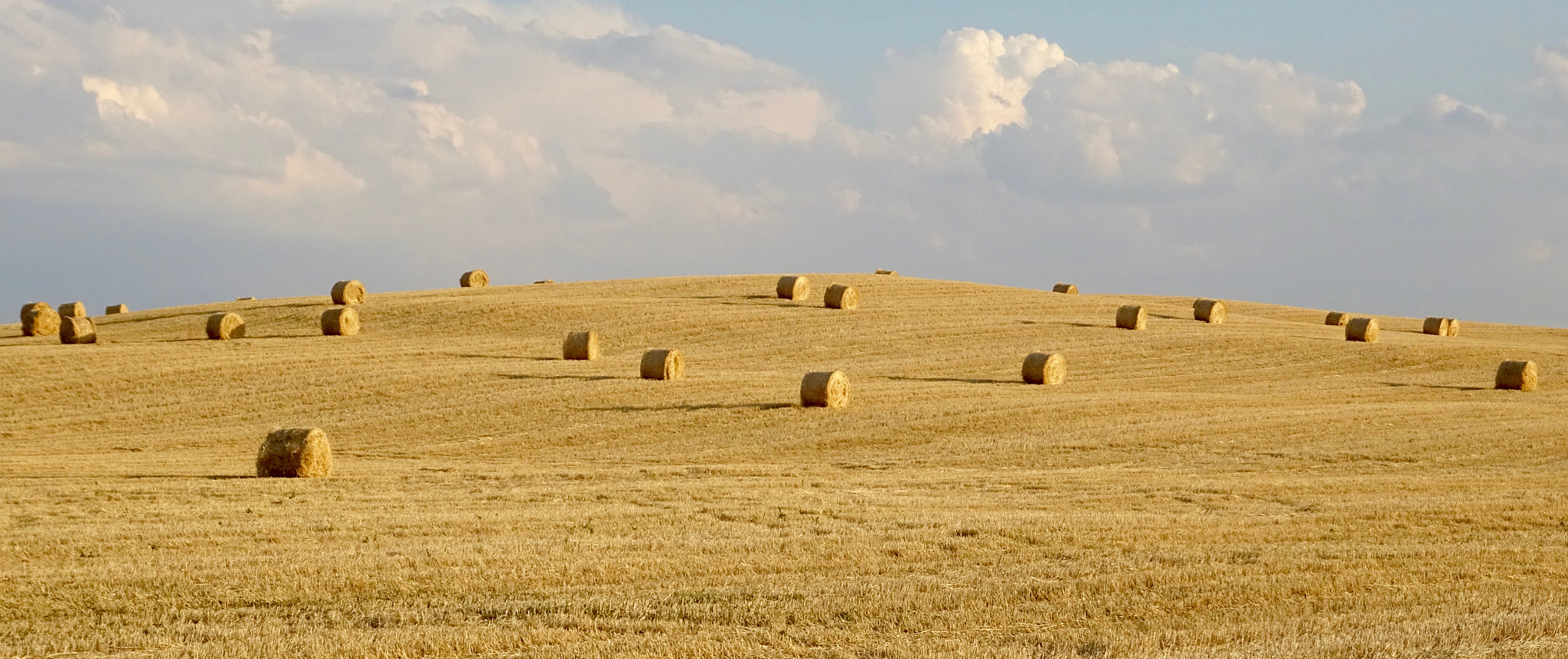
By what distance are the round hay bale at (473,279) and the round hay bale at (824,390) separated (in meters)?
31.7

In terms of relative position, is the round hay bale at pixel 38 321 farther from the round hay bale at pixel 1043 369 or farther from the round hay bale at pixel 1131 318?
the round hay bale at pixel 1131 318

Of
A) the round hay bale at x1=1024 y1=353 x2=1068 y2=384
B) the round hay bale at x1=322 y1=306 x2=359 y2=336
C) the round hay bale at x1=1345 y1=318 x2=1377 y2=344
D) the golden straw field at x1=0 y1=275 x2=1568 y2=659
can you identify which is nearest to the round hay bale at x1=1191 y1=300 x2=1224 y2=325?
the golden straw field at x1=0 y1=275 x2=1568 y2=659

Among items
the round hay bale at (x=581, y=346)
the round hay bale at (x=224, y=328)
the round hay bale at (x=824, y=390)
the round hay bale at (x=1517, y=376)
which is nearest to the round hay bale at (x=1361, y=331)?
the round hay bale at (x=1517, y=376)

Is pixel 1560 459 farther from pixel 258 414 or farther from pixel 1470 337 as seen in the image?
pixel 1470 337

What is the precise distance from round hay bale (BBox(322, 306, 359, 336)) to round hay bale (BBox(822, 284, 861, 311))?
15560 millimetres

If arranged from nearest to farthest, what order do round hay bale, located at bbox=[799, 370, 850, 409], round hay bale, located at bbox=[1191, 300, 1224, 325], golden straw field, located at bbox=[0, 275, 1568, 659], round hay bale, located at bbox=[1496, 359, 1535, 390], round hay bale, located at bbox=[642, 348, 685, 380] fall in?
golden straw field, located at bbox=[0, 275, 1568, 659]
round hay bale, located at bbox=[799, 370, 850, 409]
round hay bale, located at bbox=[642, 348, 685, 380]
round hay bale, located at bbox=[1496, 359, 1535, 390]
round hay bale, located at bbox=[1191, 300, 1224, 325]

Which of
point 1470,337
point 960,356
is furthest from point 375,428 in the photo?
point 1470,337

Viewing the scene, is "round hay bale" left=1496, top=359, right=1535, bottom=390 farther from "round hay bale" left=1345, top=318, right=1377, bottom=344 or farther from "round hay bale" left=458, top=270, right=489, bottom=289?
"round hay bale" left=458, top=270, right=489, bottom=289

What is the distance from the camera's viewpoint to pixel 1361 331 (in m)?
40.2

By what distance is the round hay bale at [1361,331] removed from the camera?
4022 centimetres

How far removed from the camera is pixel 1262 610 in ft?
30.8

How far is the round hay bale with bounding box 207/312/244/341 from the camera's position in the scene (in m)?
39.2

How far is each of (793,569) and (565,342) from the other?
2484cm

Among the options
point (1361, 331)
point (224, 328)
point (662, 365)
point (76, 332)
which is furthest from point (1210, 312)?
point (76, 332)
